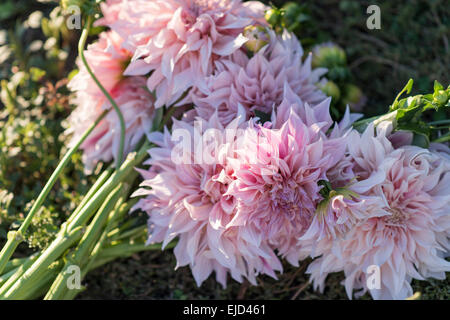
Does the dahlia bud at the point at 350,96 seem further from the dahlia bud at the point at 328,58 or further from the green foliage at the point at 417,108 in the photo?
the green foliage at the point at 417,108

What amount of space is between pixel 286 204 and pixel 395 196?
16cm

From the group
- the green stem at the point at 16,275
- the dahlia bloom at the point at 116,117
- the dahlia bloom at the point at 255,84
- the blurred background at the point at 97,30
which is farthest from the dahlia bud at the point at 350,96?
the green stem at the point at 16,275

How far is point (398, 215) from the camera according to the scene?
0.70 m

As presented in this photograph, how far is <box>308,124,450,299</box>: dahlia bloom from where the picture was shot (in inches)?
26.6

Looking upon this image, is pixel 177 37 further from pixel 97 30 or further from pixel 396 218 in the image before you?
pixel 396 218

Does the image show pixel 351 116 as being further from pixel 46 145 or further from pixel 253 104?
pixel 46 145

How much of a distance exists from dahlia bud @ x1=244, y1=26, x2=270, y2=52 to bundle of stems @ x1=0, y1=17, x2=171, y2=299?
0.18m

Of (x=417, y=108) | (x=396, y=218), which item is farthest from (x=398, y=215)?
(x=417, y=108)

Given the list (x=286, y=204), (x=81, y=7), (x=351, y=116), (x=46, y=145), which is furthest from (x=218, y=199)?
(x=46, y=145)

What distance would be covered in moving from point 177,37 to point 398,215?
0.43 metres

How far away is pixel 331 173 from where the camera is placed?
0.69 meters

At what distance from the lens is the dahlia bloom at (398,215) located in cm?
68

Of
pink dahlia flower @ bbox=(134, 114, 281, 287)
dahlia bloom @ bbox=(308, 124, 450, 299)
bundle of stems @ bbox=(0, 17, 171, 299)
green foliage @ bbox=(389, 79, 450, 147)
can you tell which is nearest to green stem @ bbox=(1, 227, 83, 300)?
bundle of stems @ bbox=(0, 17, 171, 299)

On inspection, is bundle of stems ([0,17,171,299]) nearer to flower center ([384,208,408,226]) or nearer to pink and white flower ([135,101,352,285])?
pink and white flower ([135,101,352,285])
